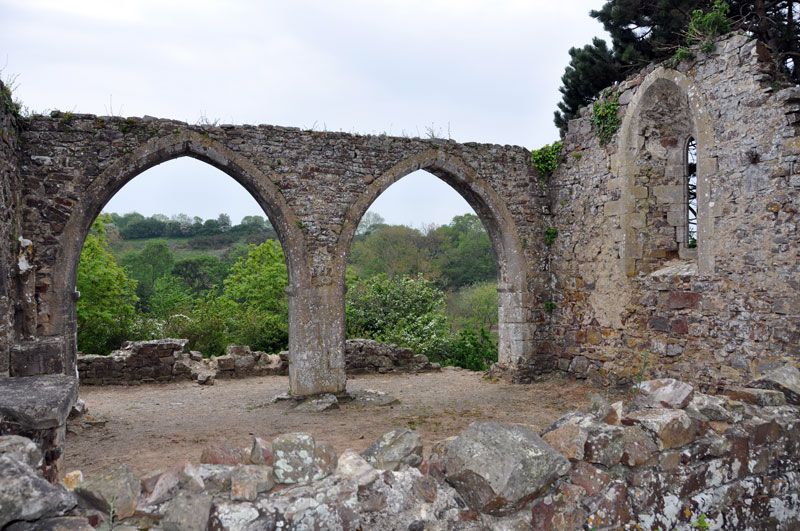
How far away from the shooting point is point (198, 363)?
11.4 meters

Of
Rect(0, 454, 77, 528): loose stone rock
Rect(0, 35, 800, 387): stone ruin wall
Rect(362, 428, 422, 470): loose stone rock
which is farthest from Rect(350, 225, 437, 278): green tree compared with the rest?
Rect(0, 454, 77, 528): loose stone rock

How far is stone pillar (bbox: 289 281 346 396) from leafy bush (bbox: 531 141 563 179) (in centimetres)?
373

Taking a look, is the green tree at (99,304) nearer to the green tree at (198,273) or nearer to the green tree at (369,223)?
the green tree at (198,273)

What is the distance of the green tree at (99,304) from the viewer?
1320cm

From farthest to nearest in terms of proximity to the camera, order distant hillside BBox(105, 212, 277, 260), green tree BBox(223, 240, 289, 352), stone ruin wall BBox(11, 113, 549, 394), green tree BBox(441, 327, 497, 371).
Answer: distant hillside BBox(105, 212, 277, 260), green tree BBox(223, 240, 289, 352), green tree BBox(441, 327, 497, 371), stone ruin wall BBox(11, 113, 549, 394)

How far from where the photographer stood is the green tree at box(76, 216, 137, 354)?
1320 centimetres

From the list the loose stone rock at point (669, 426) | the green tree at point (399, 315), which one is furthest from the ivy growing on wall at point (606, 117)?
the loose stone rock at point (669, 426)

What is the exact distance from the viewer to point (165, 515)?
192 cm

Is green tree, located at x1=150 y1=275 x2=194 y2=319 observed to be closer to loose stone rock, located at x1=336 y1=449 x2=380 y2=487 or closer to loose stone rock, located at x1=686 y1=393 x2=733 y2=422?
loose stone rock, located at x1=336 y1=449 x2=380 y2=487

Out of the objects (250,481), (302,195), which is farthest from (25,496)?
(302,195)

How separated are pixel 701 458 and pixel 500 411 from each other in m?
5.14

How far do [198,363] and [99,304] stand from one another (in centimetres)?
413

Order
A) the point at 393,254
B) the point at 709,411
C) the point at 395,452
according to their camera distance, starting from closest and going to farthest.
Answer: the point at 395,452 < the point at 709,411 < the point at 393,254

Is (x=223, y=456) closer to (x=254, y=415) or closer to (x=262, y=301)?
(x=254, y=415)
